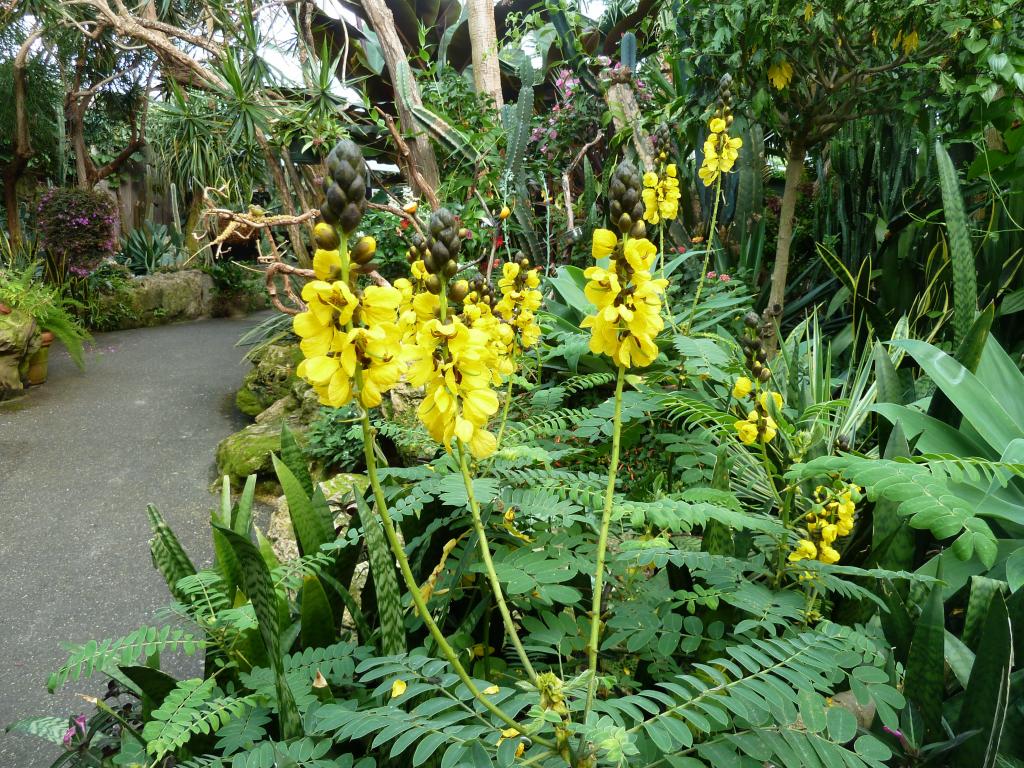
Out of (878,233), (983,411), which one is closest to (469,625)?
(983,411)

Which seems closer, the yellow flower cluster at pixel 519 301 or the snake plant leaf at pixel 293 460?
the yellow flower cluster at pixel 519 301

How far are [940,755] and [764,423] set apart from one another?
23.7 inches

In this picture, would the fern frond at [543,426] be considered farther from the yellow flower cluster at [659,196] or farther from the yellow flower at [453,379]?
the yellow flower cluster at [659,196]

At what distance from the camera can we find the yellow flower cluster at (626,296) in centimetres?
73

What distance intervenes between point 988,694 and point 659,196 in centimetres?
166

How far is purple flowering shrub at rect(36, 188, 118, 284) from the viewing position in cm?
705

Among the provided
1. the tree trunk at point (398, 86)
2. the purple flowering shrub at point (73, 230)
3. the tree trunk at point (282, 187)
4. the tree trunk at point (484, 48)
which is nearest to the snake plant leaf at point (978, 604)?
the tree trunk at point (398, 86)

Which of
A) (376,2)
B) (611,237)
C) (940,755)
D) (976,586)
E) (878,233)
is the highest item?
(376,2)

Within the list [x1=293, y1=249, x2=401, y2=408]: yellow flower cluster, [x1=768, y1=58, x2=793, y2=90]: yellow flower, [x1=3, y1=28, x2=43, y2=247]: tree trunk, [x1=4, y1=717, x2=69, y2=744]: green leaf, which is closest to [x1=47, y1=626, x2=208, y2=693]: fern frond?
[x1=4, y1=717, x2=69, y2=744]: green leaf

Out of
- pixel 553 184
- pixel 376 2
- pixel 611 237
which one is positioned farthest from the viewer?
pixel 553 184

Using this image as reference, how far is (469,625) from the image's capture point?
1.11 meters

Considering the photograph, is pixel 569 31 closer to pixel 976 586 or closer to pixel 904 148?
pixel 904 148

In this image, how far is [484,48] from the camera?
5.41 meters

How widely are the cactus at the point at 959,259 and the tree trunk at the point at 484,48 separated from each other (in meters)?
3.92
